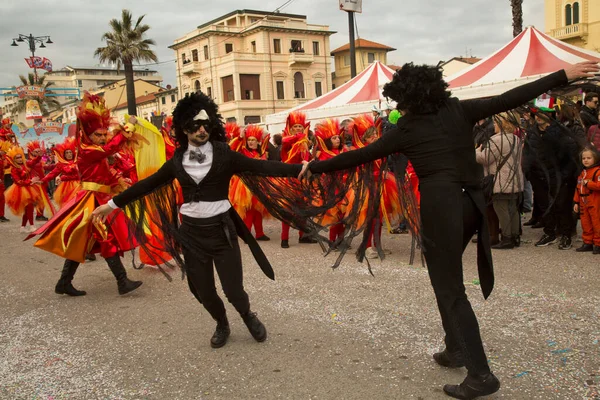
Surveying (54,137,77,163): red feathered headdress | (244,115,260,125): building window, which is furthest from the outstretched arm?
(244,115,260,125): building window

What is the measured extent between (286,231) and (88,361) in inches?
173

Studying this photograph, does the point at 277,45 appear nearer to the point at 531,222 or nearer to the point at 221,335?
the point at 531,222

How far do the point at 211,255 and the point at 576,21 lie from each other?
143ft

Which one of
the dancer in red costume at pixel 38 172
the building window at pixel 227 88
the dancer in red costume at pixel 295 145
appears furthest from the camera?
the building window at pixel 227 88

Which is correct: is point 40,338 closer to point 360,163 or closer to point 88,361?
point 88,361

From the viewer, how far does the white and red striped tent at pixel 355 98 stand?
13383 mm

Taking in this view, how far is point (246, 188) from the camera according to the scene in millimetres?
8281

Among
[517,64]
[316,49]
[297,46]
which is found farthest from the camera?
[316,49]

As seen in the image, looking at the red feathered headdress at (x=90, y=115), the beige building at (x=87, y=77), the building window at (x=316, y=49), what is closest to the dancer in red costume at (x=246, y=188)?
the red feathered headdress at (x=90, y=115)

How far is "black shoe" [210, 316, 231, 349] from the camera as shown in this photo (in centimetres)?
410

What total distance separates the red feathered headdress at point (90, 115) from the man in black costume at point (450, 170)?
376cm

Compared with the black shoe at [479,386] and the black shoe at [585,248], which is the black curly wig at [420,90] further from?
the black shoe at [585,248]

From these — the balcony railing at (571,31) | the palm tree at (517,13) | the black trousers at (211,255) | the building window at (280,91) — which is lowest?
the black trousers at (211,255)

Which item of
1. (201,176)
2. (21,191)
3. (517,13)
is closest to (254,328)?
(201,176)
